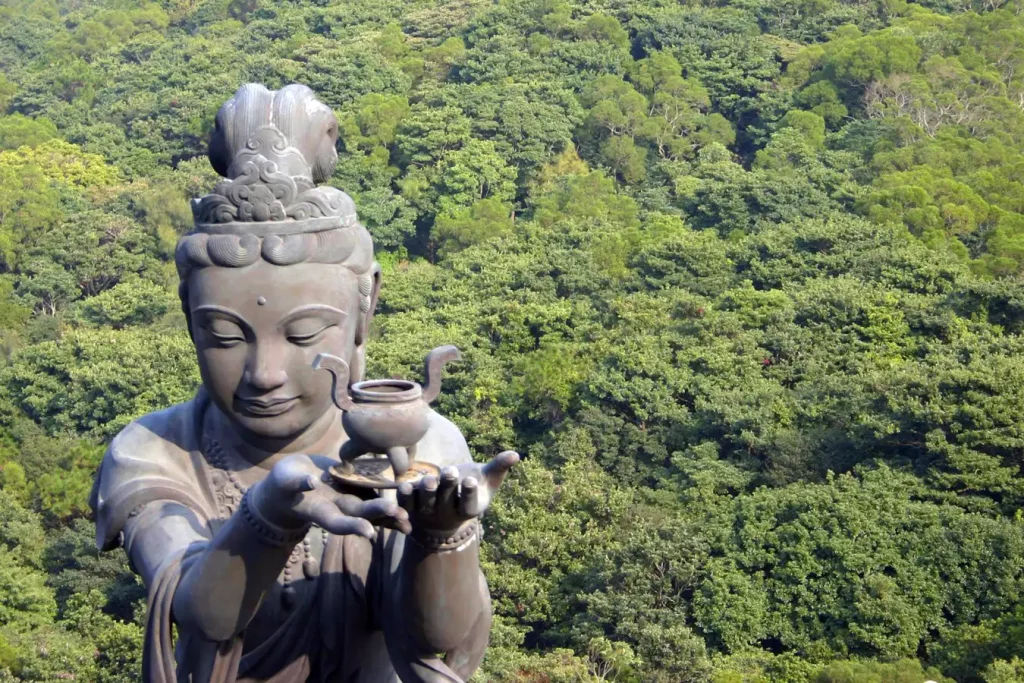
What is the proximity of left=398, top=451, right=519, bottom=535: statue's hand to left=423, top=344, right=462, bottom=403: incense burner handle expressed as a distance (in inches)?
11.6

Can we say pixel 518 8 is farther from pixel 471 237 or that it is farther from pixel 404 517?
pixel 404 517

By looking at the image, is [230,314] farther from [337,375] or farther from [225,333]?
[337,375]

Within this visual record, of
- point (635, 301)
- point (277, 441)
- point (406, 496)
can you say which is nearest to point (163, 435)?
point (277, 441)

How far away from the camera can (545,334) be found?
37.1m

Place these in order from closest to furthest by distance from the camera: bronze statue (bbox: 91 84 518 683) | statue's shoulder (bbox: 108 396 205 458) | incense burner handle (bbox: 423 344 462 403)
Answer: incense burner handle (bbox: 423 344 462 403) → bronze statue (bbox: 91 84 518 683) → statue's shoulder (bbox: 108 396 205 458)

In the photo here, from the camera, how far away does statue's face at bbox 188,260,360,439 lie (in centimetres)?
561

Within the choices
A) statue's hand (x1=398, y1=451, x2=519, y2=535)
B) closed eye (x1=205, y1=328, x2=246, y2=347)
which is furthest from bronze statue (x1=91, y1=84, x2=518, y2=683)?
statue's hand (x1=398, y1=451, x2=519, y2=535)

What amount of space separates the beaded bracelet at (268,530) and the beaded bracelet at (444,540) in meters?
0.32

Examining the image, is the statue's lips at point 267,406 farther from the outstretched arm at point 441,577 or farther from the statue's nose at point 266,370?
the outstretched arm at point 441,577

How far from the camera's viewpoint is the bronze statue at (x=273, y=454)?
17.3ft

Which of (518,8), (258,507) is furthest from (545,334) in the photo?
(258,507)

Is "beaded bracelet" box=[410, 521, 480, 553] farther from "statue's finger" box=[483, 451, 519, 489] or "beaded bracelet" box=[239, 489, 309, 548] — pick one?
"beaded bracelet" box=[239, 489, 309, 548]

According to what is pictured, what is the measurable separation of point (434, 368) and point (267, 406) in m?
0.70

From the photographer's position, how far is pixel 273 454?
5.82 meters
